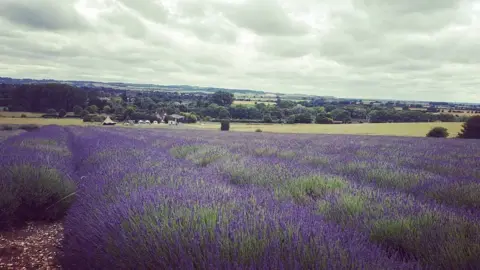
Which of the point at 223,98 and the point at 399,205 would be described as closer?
the point at 399,205

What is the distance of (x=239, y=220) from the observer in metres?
1.83

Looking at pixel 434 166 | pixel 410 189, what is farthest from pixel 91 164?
pixel 434 166

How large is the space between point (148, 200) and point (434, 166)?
15.9 feet

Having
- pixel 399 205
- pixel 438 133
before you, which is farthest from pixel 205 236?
pixel 438 133

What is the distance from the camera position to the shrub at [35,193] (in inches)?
156

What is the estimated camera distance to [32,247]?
3.34 meters

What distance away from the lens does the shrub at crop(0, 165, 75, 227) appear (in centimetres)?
396

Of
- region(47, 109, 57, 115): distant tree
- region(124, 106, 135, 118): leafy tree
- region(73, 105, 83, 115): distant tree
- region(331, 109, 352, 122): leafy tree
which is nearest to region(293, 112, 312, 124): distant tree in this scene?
region(331, 109, 352, 122): leafy tree

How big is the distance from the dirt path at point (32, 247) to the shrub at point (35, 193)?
156 mm

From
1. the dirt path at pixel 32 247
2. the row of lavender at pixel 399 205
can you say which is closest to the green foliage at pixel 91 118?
the dirt path at pixel 32 247

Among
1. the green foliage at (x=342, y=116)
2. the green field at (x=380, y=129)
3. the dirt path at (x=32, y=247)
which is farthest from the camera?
the green foliage at (x=342, y=116)

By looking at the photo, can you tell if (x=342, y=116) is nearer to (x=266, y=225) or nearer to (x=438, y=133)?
(x=438, y=133)

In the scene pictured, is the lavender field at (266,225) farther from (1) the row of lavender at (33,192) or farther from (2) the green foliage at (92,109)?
(2) the green foliage at (92,109)

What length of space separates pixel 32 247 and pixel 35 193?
0.93 meters
